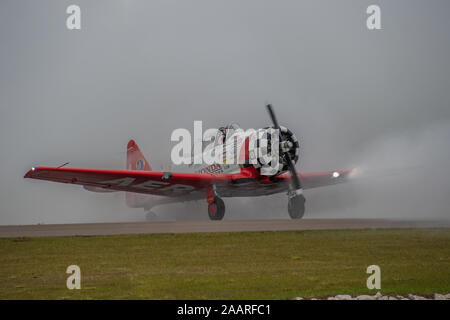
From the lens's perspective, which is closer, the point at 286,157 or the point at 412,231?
the point at 412,231

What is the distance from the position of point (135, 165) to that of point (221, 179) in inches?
398

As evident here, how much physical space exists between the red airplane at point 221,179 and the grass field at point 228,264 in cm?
581

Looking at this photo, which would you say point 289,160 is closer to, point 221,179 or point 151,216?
point 221,179

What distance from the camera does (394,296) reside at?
7.61 metres

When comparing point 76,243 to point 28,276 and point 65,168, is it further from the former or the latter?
point 65,168

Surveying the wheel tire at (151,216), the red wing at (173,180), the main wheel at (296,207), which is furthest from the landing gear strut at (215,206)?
the wheel tire at (151,216)

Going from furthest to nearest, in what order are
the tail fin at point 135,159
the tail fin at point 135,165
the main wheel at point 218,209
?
the tail fin at point 135,159 < the tail fin at point 135,165 < the main wheel at point 218,209

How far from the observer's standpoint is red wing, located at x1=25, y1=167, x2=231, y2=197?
757 inches

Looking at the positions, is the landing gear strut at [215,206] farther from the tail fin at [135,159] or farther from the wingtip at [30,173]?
the tail fin at [135,159]

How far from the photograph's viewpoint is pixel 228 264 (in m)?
10.2

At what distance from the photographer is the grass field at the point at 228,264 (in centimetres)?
811

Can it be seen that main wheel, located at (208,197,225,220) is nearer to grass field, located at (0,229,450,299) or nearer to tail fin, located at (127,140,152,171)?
grass field, located at (0,229,450,299)
